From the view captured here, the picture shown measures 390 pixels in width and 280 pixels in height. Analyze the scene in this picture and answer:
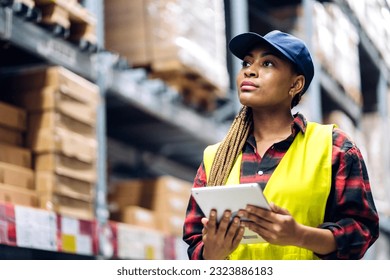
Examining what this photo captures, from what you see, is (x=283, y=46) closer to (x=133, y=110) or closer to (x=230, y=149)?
(x=230, y=149)

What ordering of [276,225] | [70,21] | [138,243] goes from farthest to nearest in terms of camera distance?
1. [138,243]
2. [70,21]
3. [276,225]

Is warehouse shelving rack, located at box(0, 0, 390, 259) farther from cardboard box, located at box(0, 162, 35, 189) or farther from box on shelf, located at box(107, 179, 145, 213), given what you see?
cardboard box, located at box(0, 162, 35, 189)

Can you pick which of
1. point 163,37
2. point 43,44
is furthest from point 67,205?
point 163,37

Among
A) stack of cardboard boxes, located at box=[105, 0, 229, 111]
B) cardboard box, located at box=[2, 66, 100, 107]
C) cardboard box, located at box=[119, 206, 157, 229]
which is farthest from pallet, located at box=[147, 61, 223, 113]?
cardboard box, located at box=[2, 66, 100, 107]

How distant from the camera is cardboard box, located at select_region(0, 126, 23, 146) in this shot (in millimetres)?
4168

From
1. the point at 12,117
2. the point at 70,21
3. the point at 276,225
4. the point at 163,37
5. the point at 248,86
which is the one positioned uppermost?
the point at 163,37

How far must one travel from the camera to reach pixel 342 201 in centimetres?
150

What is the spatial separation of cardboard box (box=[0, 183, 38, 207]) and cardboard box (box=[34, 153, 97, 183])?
0.15 meters

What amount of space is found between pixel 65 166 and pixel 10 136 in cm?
31

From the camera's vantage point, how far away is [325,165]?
1524 mm

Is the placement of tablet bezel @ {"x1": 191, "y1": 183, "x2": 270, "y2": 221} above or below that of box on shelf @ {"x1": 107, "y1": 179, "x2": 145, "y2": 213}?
below

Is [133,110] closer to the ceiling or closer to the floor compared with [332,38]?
closer to the floor

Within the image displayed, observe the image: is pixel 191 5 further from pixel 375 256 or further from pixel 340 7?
pixel 375 256
